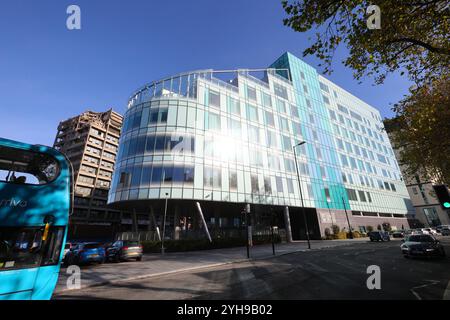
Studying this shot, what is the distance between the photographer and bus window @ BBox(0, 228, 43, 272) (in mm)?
4589

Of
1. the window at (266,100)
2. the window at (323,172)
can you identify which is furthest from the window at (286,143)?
the window at (323,172)

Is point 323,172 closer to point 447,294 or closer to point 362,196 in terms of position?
point 362,196

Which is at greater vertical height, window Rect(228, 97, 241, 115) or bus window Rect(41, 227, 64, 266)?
window Rect(228, 97, 241, 115)

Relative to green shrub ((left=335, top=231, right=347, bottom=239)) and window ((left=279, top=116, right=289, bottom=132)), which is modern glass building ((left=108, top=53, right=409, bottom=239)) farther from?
green shrub ((left=335, top=231, right=347, bottom=239))

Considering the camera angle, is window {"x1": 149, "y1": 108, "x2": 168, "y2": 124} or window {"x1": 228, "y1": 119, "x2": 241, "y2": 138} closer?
window {"x1": 149, "y1": 108, "x2": 168, "y2": 124}

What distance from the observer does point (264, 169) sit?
32.5 metres

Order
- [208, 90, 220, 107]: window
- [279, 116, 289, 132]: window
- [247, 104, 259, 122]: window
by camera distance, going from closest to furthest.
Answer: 1. [208, 90, 220, 107]: window
2. [247, 104, 259, 122]: window
3. [279, 116, 289, 132]: window

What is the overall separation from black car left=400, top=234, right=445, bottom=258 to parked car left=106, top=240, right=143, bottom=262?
62.2ft

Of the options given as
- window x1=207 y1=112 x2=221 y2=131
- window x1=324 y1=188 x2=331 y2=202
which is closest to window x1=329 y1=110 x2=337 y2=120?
window x1=324 y1=188 x2=331 y2=202

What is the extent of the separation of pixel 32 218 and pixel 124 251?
1247 cm

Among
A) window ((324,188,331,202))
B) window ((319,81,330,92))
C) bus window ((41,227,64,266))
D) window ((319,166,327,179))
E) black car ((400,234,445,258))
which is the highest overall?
window ((319,81,330,92))
